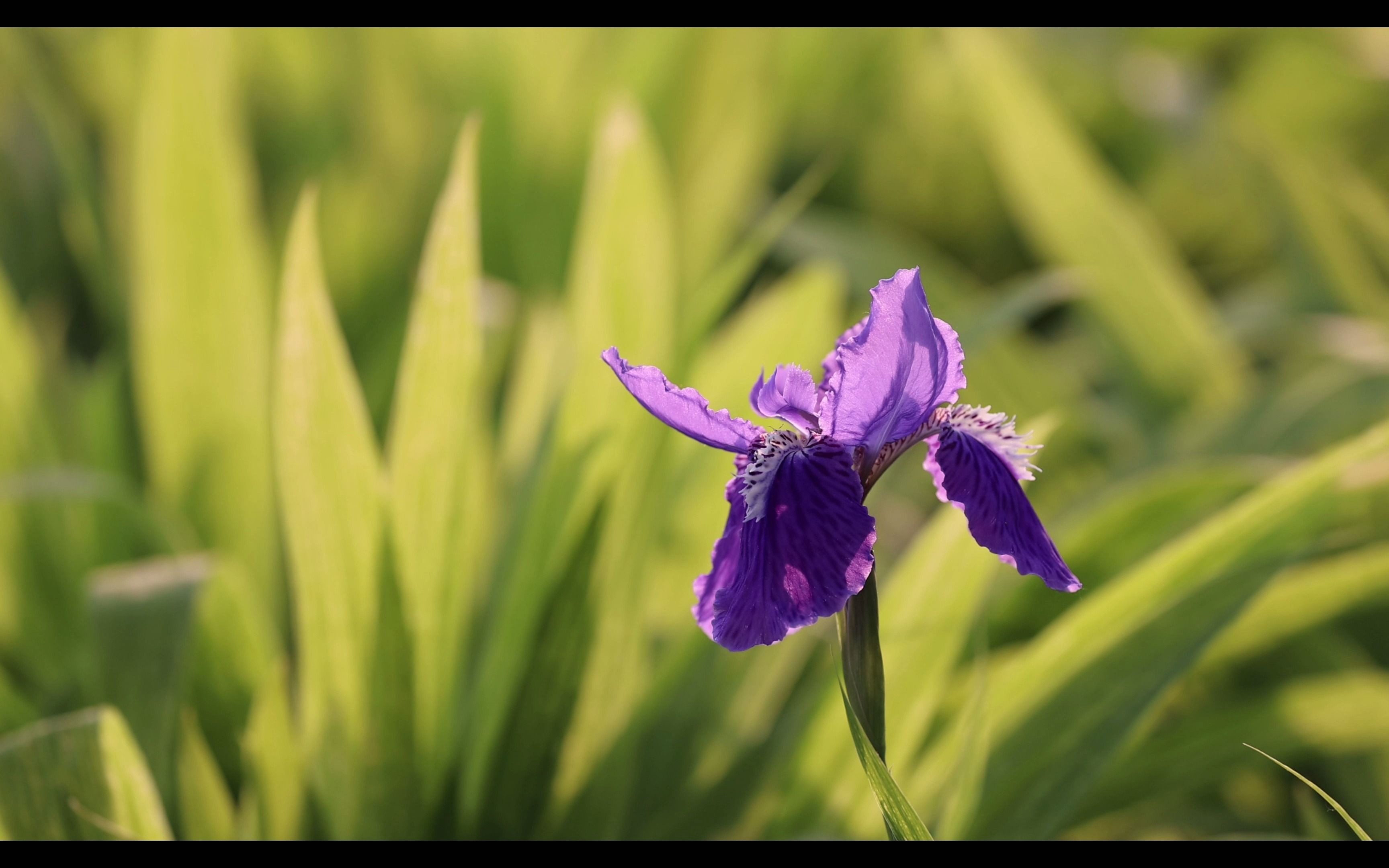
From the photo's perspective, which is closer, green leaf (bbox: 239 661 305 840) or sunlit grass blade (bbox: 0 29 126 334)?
green leaf (bbox: 239 661 305 840)

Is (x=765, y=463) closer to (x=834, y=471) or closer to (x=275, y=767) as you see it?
(x=834, y=471)

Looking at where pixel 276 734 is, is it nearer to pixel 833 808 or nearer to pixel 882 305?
pixel 833 808

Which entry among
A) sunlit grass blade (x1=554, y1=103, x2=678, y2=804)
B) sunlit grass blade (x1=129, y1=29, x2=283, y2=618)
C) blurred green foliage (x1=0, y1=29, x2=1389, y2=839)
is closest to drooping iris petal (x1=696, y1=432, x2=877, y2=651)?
blurred green foliage (x1=0, y1=29, x2=1389, y2=839)

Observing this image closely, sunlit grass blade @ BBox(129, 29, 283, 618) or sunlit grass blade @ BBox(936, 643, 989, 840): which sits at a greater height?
sunlit grass blade @ BBox(129, 29, 283, 618)

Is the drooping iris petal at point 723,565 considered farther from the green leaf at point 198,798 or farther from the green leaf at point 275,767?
the green leaf at point 198,798

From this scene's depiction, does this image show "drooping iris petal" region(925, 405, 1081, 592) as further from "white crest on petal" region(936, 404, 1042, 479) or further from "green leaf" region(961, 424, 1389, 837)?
"green leaf" region(961, 424, 1389, 837)

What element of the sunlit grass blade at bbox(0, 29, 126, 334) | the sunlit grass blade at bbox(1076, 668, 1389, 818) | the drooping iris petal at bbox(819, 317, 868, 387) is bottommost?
the sunlit grass blade at bbox(1076, 668, 1389, 818)
